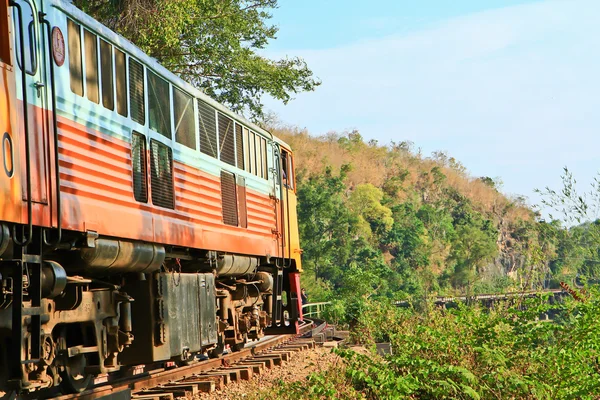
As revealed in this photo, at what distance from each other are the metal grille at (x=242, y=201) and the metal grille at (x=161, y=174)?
309 cm

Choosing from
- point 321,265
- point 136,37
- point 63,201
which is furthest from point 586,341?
point 321,265

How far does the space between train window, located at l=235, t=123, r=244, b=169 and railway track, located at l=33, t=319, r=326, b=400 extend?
3208 mm

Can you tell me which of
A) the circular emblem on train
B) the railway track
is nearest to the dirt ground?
the railway track

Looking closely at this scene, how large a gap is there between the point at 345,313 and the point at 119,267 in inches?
567

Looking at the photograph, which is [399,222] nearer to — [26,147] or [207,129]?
[207,129]

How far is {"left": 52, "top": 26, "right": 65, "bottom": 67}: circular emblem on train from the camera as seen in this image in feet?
26.0

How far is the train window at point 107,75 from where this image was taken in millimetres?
9023

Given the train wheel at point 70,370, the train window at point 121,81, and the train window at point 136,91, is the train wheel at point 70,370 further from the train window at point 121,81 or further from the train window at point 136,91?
the train window at point 136,91

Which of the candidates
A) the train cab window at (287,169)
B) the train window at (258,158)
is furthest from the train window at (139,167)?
the train cab window at (287,169)

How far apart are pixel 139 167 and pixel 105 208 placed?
47.6 inches

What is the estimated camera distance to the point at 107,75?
912cm

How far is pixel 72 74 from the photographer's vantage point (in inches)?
327

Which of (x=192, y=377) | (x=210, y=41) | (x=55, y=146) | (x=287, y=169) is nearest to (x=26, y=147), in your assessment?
(x=55, y=146)

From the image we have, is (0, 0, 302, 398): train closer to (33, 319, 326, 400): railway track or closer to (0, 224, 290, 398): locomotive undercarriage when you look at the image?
(0, 224, 290, 398): locomotive undercarriage
